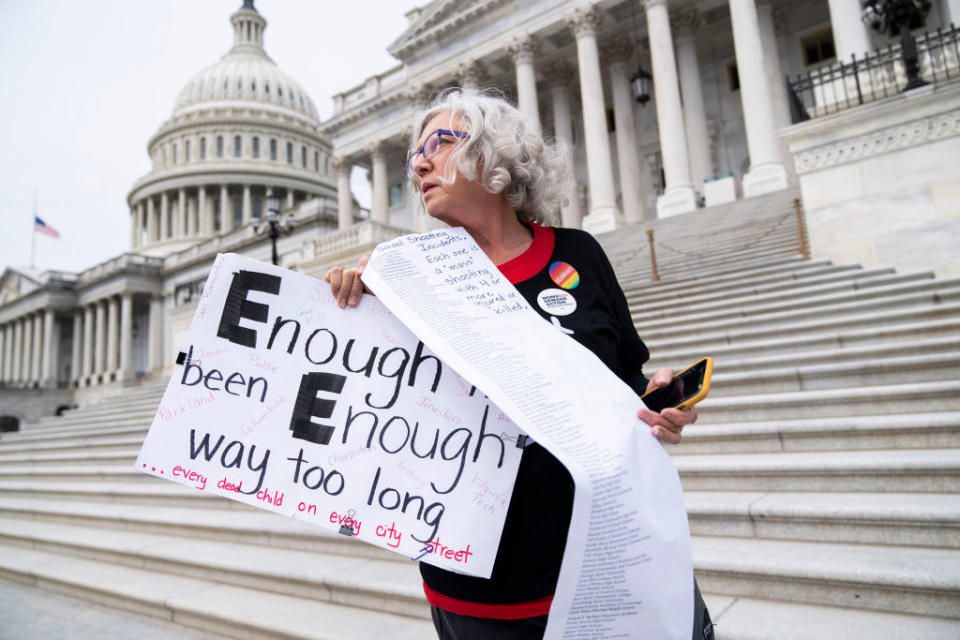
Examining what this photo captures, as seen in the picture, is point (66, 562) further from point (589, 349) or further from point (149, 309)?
point (149, 309)

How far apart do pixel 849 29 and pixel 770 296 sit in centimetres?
1421

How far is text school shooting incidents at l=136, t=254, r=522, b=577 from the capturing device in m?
1.63

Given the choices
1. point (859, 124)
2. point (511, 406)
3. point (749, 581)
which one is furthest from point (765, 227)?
point (511, 406)

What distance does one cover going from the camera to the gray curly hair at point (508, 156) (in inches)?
71.6

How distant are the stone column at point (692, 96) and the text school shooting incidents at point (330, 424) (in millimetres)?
24072

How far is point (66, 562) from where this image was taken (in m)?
6.24

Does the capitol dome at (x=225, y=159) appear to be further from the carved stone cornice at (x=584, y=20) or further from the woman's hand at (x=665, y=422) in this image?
the woman's hand at (x=665, y=422)

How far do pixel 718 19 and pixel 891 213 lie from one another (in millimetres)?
20351

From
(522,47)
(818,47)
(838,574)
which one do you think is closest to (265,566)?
(838,574)

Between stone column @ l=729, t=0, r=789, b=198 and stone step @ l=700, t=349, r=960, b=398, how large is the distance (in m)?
14.7

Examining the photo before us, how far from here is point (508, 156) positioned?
73.4 inches

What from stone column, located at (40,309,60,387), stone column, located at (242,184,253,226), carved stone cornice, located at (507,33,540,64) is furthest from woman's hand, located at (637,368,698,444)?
stone column, located at (242,184,253,226)

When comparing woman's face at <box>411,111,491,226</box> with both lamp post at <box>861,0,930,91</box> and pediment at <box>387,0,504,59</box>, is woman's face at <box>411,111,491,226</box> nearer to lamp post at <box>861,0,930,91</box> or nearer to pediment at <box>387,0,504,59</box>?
lamp post at <box>861,0,930,91</box>

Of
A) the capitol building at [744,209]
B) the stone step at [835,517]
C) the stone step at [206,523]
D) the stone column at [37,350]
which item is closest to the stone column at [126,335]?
→ the capitol building at [744,209]
